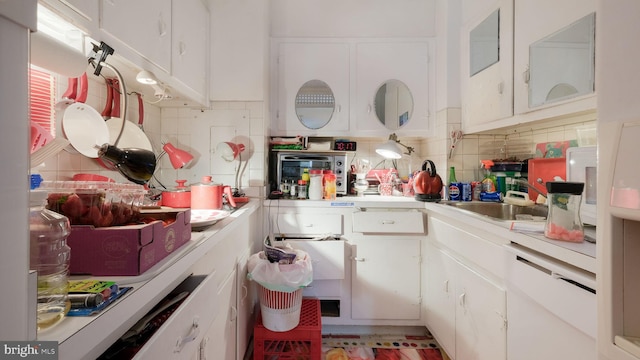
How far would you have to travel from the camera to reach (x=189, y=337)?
26.9 inches

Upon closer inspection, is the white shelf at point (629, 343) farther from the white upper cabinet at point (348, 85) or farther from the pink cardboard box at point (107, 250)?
the white upper cabinet at point (348, 85)

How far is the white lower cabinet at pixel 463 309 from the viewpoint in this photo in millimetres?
1104

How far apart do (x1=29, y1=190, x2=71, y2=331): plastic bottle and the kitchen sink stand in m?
1.75

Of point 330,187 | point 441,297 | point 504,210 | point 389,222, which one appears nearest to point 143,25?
point 330,187

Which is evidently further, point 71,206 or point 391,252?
point 391,252

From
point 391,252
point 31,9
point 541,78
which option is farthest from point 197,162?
point 541,78

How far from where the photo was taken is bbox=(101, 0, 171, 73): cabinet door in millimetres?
884

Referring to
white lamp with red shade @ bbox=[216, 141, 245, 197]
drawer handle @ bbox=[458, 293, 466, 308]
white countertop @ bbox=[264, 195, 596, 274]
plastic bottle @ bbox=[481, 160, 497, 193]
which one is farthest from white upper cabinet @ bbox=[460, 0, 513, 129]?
white lamp with red shade @ bbox=[216, 141, 245, 197]

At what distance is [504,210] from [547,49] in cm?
92

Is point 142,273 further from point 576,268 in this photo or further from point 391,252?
point 391,252

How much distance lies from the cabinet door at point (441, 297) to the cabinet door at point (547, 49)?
972 millimetres

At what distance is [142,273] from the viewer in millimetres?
560

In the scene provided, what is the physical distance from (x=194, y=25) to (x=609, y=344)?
2.11m

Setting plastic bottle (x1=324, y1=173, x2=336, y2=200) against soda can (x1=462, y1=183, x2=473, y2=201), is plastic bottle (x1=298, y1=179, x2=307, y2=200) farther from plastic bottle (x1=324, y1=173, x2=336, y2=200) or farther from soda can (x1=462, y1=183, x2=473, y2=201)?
soda can (x1=462, y1=183, x2=473, y2=201)
